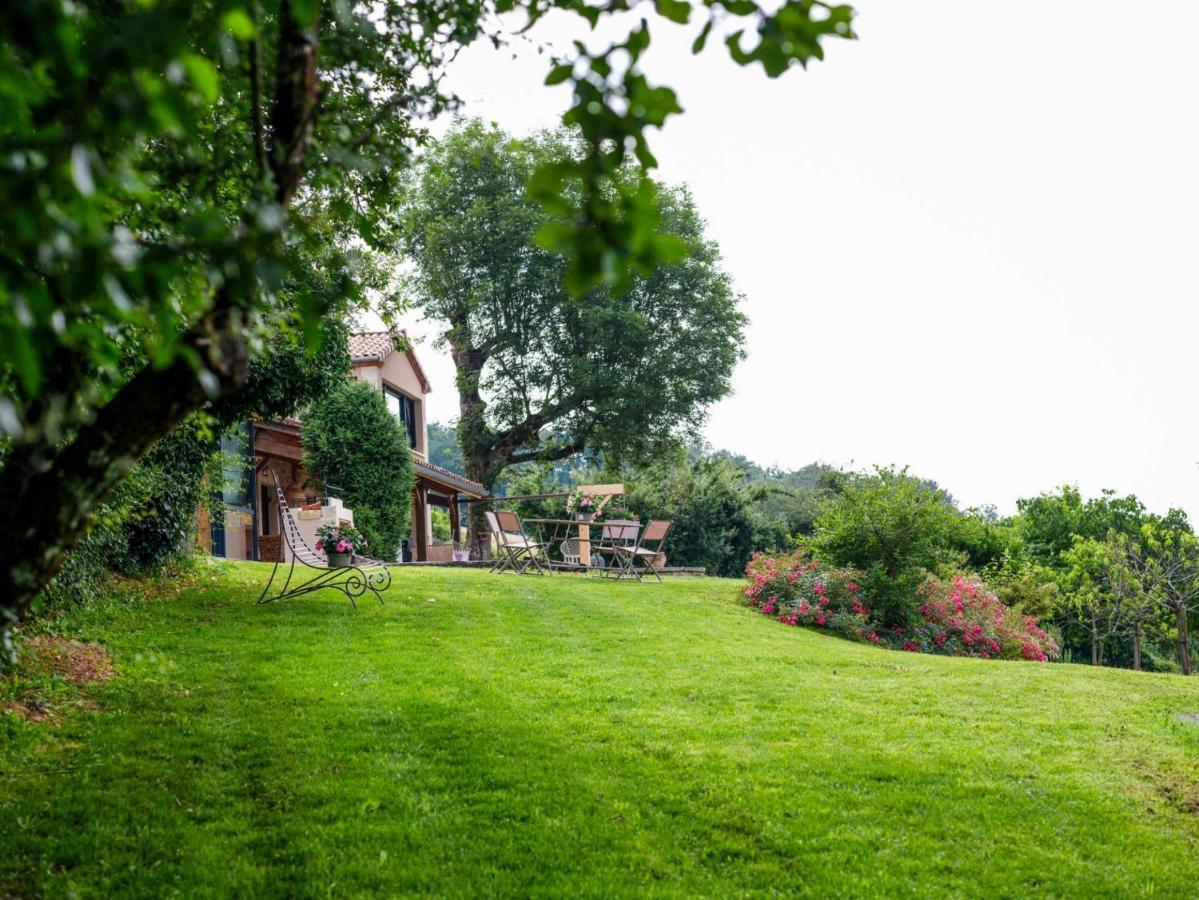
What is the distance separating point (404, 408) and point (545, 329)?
479 centimetres

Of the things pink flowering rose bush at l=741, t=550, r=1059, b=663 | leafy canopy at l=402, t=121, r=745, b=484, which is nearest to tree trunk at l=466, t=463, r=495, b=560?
leafy canopy at l=402, t=121, r=745, b=484

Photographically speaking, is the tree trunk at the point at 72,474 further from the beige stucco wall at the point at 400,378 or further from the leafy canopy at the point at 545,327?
the leafy canopy at the point at 545,327

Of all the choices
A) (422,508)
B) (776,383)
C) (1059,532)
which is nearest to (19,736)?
(422,508)

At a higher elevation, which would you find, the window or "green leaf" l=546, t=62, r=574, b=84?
the window

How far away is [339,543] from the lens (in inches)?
512

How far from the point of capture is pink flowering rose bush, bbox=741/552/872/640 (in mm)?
14773

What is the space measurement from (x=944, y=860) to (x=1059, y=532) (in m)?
22.6

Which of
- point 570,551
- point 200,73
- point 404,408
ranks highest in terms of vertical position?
point 404,408

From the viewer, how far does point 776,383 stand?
161 feet

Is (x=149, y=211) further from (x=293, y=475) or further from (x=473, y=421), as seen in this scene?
(x=473, y=421)

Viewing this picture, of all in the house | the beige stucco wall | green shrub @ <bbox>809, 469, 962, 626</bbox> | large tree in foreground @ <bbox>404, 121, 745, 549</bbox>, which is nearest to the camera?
green shrub @ <bbox>809, 469, 962, 626</bbox>

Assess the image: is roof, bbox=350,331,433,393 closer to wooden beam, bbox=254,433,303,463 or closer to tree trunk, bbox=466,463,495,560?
wooden beam, bbox=254,433,303,463

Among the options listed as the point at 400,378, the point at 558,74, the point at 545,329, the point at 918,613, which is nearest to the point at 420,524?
the point at 400,378

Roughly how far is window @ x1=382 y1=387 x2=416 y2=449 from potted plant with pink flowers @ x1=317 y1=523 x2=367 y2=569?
1225cm
